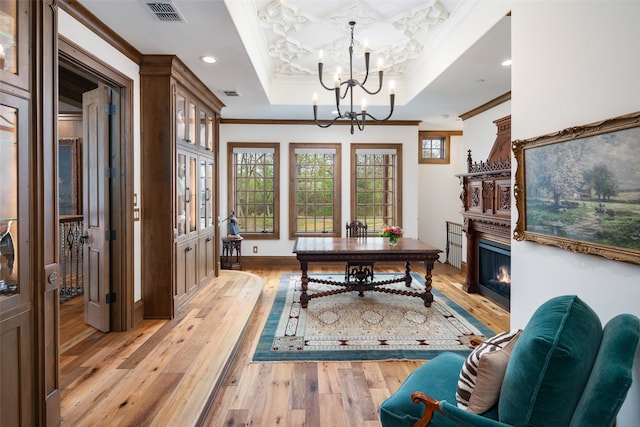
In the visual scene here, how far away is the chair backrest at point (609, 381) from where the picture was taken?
1118 millimetres

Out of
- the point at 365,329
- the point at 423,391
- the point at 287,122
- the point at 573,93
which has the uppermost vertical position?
the point at 287,122

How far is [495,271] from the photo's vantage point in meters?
4.59

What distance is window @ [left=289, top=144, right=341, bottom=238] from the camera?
6.73 metres

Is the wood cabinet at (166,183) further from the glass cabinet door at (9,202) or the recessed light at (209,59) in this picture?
the glass cabinet door at (9,202)

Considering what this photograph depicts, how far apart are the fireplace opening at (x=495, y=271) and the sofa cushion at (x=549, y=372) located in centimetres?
315

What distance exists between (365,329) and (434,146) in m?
4.84

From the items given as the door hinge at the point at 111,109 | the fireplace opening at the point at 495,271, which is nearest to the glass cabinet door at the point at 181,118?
the door hinge at the point at 111,109

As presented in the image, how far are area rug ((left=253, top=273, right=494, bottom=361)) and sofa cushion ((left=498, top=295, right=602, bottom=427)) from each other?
6.00ft

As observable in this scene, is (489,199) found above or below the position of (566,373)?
above

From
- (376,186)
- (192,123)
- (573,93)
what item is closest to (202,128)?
(192,123)

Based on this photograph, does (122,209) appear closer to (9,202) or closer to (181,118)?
(181,118)

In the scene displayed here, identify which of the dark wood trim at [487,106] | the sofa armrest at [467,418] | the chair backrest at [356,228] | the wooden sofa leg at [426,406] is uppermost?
the dark wood trim at [487,106]

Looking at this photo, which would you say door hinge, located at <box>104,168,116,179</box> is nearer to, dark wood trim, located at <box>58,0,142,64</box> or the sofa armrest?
dark wood trim, located at <box>58,0,142,64</box>

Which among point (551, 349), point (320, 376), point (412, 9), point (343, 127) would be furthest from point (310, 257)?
point (343, 127)
